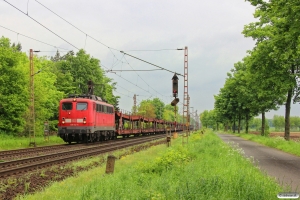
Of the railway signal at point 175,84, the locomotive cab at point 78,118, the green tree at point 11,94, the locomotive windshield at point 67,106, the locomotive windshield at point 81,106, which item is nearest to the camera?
the railway signal at point 175,84

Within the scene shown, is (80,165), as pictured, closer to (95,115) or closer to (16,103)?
(95,115)

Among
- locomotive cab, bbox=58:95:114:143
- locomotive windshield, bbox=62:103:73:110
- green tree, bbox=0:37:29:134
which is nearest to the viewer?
locomotive cab, bbox=58:95:114:143

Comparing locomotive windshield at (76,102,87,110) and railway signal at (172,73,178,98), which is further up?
railway signal at (172,73,178,98)

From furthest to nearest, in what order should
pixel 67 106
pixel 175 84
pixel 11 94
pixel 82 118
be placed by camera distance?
pixel 11 94 < pixel 67 106 < pixel 82 118 < pixel 175 84

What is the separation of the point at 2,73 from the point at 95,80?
32.9 m

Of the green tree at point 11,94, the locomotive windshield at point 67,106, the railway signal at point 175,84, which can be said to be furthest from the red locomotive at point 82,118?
the railway signal at point 175,84

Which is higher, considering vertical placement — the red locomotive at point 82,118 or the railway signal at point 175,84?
the railway signal at point 175,84

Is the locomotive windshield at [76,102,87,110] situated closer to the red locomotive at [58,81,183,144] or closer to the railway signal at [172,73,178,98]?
the red locomotive at [58,81,183,144]

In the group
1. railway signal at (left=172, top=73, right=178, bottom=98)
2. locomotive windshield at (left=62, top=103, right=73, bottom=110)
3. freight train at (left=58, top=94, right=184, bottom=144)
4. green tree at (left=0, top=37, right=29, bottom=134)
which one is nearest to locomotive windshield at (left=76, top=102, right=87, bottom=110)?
freight train at (left=58, top=94, right=184, bottom=144)

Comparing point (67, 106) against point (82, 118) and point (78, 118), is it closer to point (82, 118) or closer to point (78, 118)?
point (78, 118)

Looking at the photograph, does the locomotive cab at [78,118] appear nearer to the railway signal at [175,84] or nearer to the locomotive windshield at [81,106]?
the locomotive windshield at [81,106]

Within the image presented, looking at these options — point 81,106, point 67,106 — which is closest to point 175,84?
point 81,106

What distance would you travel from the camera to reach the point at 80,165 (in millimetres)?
16234

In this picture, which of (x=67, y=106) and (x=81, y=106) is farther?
(x=67, y=106)
